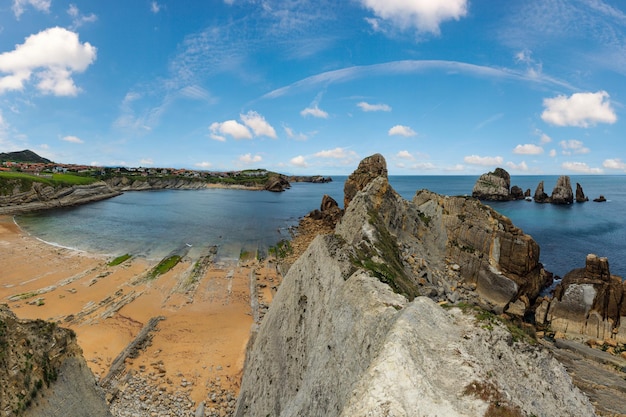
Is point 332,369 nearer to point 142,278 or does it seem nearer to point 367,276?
point 367,276

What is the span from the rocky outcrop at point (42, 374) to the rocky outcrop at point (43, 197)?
264 feet

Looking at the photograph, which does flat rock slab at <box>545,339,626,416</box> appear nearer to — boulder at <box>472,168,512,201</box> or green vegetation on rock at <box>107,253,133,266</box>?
green vegetation on rock at <box>107,253,133,266</box>

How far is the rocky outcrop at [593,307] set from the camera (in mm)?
21344

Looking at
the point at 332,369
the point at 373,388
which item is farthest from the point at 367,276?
the point at 373,388

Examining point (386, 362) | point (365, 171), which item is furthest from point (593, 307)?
point (365, 171)

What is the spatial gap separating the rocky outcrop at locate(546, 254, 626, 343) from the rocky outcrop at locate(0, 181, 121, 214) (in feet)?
315

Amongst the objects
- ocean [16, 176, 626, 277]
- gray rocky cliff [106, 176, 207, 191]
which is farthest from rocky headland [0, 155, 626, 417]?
gray rocky cliff [106, 176, 207, 191]

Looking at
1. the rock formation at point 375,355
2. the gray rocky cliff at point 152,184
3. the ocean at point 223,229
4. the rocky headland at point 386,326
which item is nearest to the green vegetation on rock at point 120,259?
the ocean at point 223,229

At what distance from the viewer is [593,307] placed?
21984 millimetres

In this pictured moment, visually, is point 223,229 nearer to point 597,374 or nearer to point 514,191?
point 597,374

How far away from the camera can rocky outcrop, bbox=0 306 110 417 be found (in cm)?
845

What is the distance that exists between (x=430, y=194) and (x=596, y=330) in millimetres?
16913

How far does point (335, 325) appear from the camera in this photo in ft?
29.9

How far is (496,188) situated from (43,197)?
142 m
